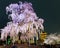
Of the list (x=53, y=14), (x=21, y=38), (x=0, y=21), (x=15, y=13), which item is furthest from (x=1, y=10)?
(x=53, y=14)

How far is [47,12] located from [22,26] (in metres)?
0.46

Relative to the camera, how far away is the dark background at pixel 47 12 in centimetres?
213

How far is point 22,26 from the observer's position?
6.02ft

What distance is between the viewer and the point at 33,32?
1.88m

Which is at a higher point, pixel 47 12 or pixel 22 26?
pixel 47 12

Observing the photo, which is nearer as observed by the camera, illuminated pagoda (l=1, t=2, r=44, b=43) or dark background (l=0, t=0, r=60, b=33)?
illuminated pagoda (l=1, t=2, r=44, b=43)

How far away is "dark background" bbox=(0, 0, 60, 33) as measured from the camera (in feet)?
6.99

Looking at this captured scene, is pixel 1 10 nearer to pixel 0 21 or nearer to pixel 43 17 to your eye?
pixel 0 21

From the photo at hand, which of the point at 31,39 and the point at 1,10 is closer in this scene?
the point at 31,39

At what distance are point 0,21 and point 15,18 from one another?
12.8 inches

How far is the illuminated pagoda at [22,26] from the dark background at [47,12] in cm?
22

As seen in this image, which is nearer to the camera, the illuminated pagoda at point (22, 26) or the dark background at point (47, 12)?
the illuminated pagoda at point (22, 26)

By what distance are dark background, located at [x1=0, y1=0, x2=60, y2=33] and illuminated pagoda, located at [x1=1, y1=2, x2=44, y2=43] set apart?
0.71 feet

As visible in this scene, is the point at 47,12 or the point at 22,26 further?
the point at 47,12
